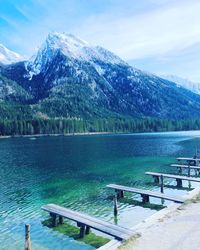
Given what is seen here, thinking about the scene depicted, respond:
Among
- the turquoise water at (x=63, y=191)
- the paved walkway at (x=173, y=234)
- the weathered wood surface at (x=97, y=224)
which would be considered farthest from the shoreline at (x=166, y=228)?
the turquoise water at (x=63, y=191)

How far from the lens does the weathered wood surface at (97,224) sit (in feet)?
98.5

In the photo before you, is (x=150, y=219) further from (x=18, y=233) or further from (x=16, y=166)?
(x=16, y=166)

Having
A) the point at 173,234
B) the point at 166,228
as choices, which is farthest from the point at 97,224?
the point at 173,234

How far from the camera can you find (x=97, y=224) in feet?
110

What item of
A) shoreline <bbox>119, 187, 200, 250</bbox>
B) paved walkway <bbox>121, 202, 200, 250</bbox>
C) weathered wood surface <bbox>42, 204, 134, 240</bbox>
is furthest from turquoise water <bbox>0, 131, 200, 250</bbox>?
paved walkway <bbox>121, 202, 200, 250</bbox>

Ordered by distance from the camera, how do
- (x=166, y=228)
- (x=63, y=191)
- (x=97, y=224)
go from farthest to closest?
(x=63, y=191), (x=97, y=224), (x=166, y=228)

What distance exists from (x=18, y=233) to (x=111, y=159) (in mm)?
64842

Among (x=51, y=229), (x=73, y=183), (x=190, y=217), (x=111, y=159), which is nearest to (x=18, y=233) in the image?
(x=51, y=229)

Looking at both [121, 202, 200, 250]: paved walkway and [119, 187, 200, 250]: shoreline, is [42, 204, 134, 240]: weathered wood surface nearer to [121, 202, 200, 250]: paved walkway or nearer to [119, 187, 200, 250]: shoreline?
[119, 187, 200, 250]: shoreline

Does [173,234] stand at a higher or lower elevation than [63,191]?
higher

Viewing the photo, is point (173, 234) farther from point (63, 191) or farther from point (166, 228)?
point (63, 191)

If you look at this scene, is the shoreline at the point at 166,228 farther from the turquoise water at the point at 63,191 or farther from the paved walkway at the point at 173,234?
the turquoise water at the point at 63,191

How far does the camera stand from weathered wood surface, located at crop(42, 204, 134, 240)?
30.0 meters

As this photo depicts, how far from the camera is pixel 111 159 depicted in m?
100
